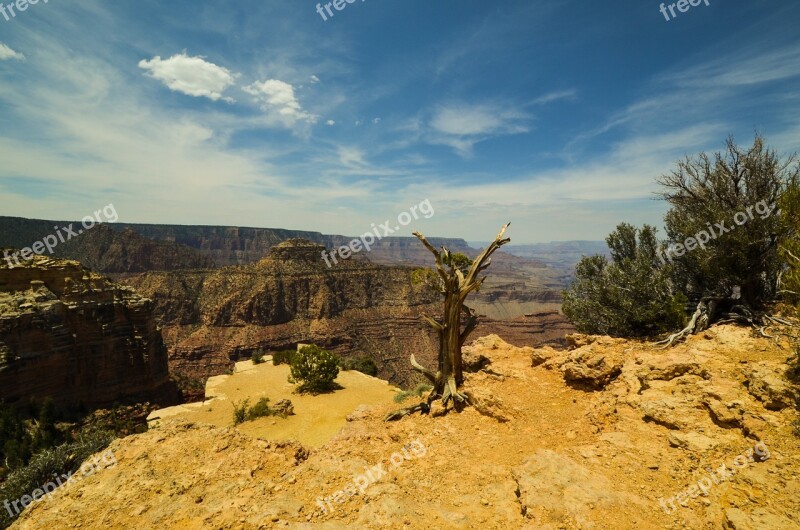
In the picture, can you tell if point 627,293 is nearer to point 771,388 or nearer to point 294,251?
point 771,388

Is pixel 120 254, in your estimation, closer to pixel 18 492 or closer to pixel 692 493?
pixel 18 492

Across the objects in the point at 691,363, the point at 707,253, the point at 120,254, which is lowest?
the point at 691,363

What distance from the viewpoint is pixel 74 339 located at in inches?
1352

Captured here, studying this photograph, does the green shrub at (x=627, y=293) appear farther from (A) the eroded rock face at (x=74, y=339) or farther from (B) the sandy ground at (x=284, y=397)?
(A) the eroded rock face at (x=74, y=339)

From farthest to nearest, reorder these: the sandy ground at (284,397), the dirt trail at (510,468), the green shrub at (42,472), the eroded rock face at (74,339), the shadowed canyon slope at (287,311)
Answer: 1. the shadowed canyon slope at (287,311)
2. the eroded rock face at (74,339)
3. the sandy ground at (284,397)
4. the green shrub at (42,472)
5. the dirt trail at (510,468)

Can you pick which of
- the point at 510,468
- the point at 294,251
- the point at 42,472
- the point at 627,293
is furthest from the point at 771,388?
the point at 294,251

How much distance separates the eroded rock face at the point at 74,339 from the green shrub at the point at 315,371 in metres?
25.4

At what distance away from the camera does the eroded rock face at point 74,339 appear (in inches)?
1179

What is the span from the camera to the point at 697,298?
1326 cm

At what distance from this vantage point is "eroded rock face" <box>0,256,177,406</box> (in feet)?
98.3

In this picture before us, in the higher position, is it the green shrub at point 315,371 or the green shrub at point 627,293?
the green shrub at point 627,293

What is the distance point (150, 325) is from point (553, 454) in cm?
4661

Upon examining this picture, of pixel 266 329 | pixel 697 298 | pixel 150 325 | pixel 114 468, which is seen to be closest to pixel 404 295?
pixel 266 329

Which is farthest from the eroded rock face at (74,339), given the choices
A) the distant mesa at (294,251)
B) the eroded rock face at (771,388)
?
the distant mesa at (294,251)
